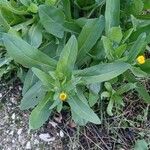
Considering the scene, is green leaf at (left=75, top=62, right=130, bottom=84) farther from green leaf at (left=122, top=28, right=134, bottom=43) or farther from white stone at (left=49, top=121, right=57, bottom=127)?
white stone at (left=49, top=121, right=57, bottom=127)

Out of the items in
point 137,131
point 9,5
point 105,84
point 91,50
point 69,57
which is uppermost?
point 9,5

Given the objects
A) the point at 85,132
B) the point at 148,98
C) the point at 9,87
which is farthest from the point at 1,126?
the point at 148,98

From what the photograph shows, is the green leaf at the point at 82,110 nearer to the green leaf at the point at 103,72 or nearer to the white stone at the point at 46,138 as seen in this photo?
the green leaf at the point at 103,72

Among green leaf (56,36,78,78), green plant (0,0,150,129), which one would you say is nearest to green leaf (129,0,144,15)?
green plant (0,0,150,129)

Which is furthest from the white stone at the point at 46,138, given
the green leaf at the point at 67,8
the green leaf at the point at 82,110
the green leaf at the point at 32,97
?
the green leaf at the point at 67,8

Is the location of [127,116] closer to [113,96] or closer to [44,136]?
[113,96]

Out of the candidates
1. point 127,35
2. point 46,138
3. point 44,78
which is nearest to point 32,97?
point 44,78

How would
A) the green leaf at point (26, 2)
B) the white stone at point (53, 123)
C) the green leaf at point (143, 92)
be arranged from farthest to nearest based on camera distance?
the white stone at point (53, 123) → the green leaf at point (143, 92) → the green leaf at point (26, 2)
